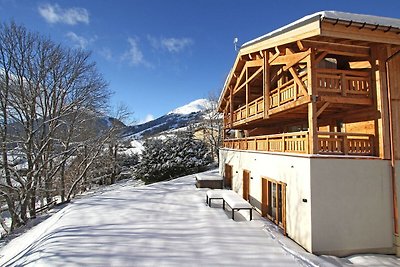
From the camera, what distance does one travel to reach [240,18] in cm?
1404

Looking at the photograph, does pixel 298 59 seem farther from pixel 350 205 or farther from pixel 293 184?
pixel 350 205

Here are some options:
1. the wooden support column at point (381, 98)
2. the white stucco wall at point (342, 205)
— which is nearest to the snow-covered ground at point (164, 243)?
the white stucco wall at point (342, 205)

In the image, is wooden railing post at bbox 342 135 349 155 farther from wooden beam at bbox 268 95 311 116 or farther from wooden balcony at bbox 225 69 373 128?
wooden beam at bbox 268 95 311 116

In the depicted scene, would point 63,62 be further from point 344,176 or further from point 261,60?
point 344,176

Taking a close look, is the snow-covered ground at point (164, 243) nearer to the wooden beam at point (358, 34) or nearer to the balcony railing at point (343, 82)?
the balcony railing at point (343, 82)

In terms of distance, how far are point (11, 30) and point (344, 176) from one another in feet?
66.3

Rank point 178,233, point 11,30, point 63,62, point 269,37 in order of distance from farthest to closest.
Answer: point 63,62 < point 11,30 < point 269,37 < point 178,233

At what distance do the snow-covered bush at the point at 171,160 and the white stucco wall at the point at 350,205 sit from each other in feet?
63.2

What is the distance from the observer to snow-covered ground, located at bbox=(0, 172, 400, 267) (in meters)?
5.71

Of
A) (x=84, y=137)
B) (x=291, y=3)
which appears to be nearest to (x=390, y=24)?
(x=291, y=3)

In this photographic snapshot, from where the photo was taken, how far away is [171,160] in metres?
25.2

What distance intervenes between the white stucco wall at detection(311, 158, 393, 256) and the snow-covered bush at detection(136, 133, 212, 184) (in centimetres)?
1927

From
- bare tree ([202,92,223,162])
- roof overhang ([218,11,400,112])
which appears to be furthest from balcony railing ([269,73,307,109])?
bare tree ([202,92,223,162])

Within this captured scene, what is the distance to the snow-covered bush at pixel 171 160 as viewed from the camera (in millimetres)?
24969
